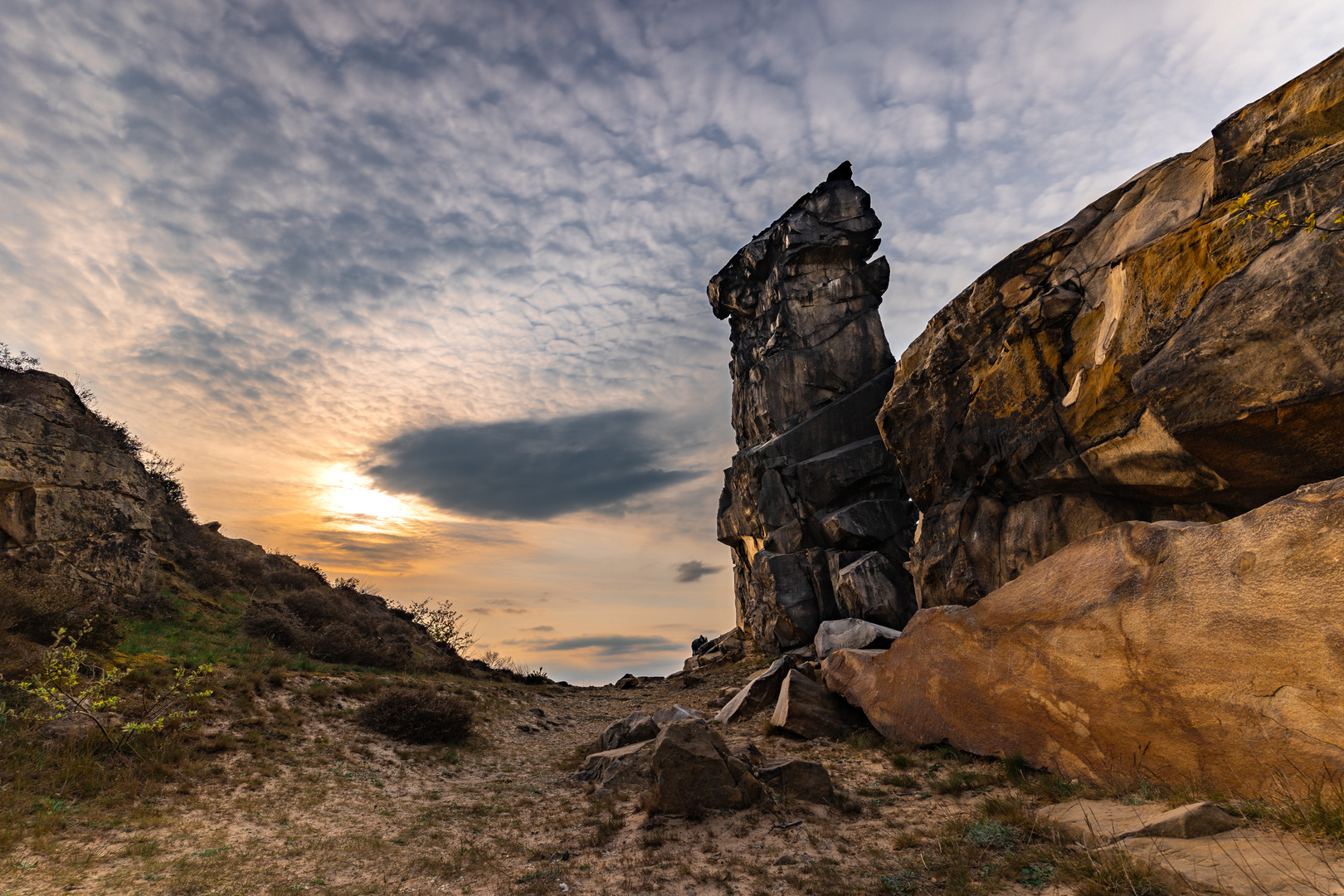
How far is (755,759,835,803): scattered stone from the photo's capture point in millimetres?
10078

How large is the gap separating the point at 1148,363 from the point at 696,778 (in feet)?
42.6

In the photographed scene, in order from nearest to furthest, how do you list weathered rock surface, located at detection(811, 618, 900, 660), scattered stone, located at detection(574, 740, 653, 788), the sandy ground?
the sandy ground < scattered stone, located at detection(574, 740, 653, 788) < weathered rock surface, located at detection(811, 618, 900, 660)

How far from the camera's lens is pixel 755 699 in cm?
1883

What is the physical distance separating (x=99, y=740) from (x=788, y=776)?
530 inches

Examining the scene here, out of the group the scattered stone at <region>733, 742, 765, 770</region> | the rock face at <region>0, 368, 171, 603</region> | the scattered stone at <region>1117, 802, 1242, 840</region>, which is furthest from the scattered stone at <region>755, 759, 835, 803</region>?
the rock face at <region>0, 368, 171, 603</region>

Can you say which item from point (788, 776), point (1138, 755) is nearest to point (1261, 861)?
point (1138, 755)

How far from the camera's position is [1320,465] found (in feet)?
33.1

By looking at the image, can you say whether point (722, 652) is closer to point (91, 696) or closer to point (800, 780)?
point (800, 780)

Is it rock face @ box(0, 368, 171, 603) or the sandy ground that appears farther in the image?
rock face @ box(0, 368, 171, 603)

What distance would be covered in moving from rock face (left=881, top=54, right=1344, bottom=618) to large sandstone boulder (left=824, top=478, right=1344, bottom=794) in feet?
10.7

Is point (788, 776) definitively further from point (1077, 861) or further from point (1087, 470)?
point (1087, 470)

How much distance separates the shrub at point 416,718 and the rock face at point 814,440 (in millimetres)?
26563

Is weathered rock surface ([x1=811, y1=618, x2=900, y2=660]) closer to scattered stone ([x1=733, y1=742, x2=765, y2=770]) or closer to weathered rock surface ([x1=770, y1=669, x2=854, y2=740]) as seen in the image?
weathered rock surface ([x1=770, y1=669, x2=854, y2=740])

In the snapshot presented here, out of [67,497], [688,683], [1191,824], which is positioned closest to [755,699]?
[1191,824]
